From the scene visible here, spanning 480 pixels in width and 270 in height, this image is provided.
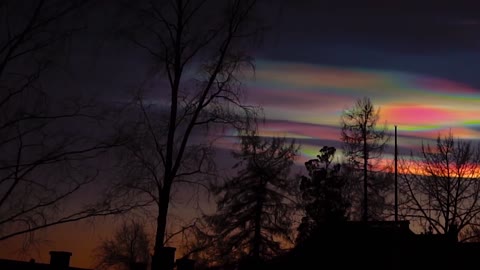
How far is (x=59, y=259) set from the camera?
18.8 meters

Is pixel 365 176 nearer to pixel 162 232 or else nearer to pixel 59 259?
pixel 162 232

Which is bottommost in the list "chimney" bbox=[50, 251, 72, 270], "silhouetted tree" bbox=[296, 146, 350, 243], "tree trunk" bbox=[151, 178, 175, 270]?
"chimney" bbox=[50, 251, 72, 270]

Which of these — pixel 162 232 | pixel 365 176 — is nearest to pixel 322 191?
pixel 365 176

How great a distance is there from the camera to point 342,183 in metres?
50.9

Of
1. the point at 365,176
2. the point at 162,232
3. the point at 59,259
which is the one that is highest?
the point at 365,176

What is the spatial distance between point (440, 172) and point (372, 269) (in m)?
19.9

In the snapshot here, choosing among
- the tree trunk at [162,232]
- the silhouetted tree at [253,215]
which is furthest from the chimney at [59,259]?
the silhouetted tree at [253,215]

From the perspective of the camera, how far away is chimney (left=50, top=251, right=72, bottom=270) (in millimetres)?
18703

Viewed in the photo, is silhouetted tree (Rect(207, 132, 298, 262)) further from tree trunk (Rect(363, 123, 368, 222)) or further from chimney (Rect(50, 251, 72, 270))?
chimney (Rect(50, 251, 72, 270))

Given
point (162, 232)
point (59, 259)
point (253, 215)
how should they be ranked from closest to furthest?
point (59, 259) < point (162, 232) < point (253, 215)

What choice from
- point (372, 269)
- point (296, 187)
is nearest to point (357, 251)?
point (372, 269)

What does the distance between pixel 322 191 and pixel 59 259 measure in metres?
35.1

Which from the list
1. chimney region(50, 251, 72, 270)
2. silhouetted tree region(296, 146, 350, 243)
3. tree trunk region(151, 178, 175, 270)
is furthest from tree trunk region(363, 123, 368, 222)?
chimney region(50, 251, 72, 270)

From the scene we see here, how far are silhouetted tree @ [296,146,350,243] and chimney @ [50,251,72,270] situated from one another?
31999 mm
